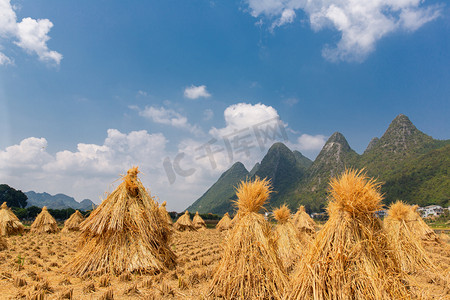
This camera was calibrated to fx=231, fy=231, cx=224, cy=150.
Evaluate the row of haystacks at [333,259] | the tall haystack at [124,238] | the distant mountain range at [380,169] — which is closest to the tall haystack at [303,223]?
the distant mountain range at [380,169]

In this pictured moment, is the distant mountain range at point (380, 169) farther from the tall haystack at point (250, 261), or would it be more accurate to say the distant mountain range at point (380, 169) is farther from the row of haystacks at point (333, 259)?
the row of haystacks at point (333, 259)

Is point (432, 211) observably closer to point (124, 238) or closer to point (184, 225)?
point (184, 225)

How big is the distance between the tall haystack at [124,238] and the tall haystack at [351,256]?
177 inches

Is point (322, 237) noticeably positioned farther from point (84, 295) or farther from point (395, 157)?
point (395, 157)

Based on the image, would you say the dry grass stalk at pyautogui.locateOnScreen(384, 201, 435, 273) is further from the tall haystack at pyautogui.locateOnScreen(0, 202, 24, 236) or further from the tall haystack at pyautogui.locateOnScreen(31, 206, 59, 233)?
the tall haystack at pyautogui.locateOnScreen(31, 206, 59, 233)

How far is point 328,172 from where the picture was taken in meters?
89.0

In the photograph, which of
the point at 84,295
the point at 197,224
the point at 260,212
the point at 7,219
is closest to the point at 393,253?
the point at 260,212

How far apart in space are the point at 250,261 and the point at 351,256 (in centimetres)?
174

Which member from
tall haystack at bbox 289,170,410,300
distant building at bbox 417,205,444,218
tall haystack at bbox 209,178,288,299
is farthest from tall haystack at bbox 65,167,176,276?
distant building at bbox 417,205,444,218

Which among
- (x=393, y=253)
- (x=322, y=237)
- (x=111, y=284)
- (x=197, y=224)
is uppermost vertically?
(x=322, y=237)

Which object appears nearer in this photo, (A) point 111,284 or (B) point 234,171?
(A) point 111,284

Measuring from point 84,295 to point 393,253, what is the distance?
5.54 meters

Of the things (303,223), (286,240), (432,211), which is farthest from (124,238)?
(432,211)

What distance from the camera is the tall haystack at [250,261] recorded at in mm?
4070
